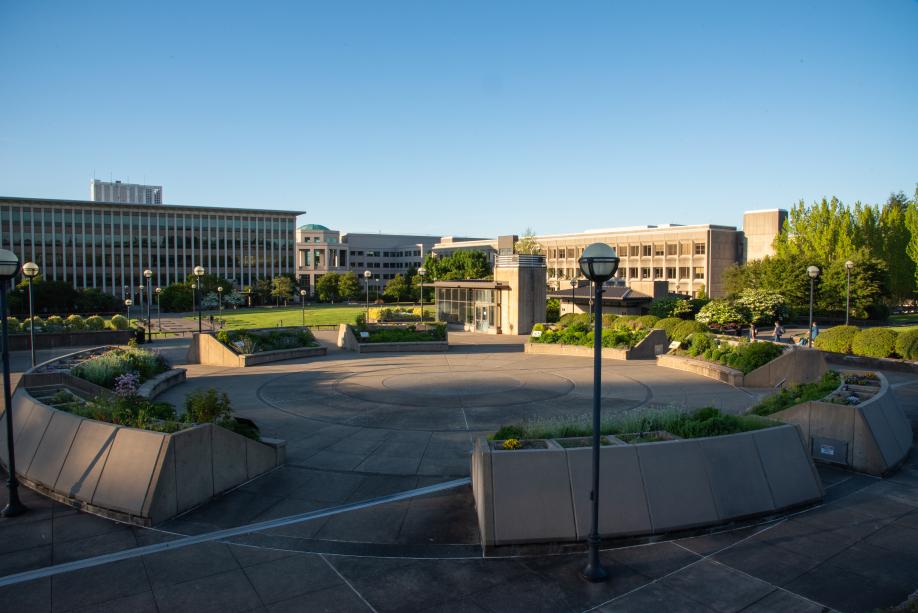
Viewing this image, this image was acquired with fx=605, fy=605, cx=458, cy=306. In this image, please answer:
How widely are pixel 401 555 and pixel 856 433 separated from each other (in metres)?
8.90

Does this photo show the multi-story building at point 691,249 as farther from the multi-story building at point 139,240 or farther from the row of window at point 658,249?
the multi-story building at point 139,240

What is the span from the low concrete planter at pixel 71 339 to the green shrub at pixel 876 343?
37.3 m

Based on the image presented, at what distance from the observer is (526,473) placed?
27.8 ft

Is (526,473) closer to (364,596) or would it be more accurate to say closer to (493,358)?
(364,596)

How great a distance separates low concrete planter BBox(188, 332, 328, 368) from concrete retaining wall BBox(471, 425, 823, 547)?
20.5m

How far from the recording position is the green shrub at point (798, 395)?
43.7ft

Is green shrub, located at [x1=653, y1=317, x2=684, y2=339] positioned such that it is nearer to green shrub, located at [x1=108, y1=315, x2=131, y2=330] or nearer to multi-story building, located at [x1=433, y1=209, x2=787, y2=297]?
green shrub, located at [x1=108, y1=315, x2=131, y2=330]

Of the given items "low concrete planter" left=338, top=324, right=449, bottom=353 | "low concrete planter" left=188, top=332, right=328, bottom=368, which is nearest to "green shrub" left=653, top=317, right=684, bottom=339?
"low concrete planter" left=338, top=324, right=449, bottom=353

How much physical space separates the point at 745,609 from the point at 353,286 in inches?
3876

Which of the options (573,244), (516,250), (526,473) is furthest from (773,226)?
(526,473)

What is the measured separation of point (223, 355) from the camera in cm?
2770

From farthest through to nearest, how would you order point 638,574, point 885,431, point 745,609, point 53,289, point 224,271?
1. point 224,271
2. point 53,289
3. point 885,431
4. point 638,574
5. point 745,609

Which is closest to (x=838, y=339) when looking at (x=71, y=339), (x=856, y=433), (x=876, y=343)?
(x=876, y=343)

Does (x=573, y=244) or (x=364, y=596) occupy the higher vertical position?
(x=573, y=244)
